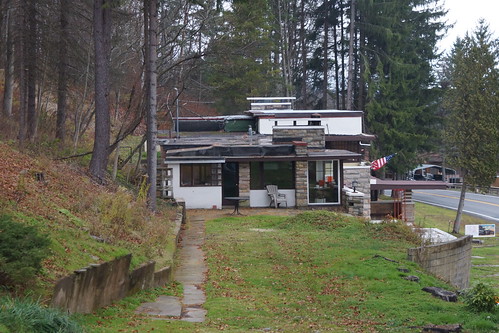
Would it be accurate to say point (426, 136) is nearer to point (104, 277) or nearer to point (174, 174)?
point (174, 174)

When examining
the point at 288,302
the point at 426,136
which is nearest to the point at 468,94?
the point at 426,136

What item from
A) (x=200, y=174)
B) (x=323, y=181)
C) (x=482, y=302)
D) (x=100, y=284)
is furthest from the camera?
(x=323, y=181)

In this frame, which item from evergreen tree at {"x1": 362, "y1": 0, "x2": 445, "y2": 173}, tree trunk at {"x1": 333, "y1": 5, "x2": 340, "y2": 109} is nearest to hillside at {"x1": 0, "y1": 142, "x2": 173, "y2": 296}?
evergreen tree at {"x1": 362, "y1": 0, "x2": 445, "y2": 173}

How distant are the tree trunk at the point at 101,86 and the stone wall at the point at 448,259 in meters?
10.2

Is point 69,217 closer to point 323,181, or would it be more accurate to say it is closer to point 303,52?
point 323,181

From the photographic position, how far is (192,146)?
2948 cm

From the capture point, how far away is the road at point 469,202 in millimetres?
50281

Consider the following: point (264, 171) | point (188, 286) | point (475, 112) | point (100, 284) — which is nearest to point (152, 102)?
point (188, 286)

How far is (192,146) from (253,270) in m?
15.2

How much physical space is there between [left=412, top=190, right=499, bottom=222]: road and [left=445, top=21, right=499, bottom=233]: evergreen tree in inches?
249

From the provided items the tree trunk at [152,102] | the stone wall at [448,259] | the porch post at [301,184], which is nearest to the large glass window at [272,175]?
the porch post at [301,184]

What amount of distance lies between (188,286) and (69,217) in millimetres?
2850

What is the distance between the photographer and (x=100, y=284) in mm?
9555

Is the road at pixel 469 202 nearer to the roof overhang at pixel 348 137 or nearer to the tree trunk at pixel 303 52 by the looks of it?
the tree trunk at pixel 303 52
